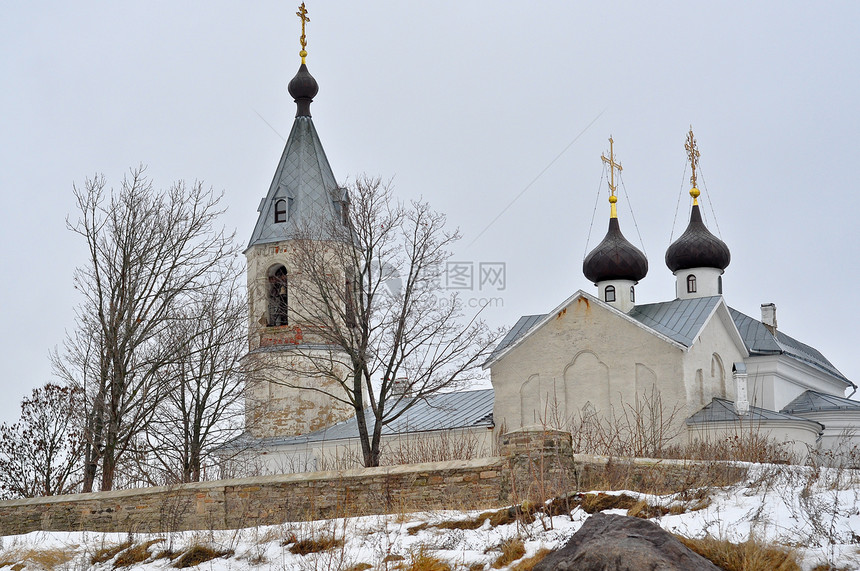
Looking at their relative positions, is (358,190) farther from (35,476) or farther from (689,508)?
(689,508)

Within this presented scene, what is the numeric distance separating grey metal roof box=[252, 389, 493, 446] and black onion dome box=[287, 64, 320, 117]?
9.59 metres

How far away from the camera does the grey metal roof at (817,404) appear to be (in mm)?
28406

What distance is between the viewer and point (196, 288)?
2161 centimetres

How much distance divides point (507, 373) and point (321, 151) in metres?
9.51

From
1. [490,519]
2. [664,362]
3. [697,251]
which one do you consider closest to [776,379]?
[697,251]

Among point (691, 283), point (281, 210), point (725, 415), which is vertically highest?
point (281, 210)

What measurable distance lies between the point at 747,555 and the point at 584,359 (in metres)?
17.7

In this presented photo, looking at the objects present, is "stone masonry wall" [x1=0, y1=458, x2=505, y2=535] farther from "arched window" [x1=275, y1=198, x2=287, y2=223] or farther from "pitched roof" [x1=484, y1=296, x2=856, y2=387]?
"arched window" [x1=275, y1=198, x2=287, y2=223]

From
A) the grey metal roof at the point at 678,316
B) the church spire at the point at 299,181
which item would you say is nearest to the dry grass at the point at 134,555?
the grey metal roof at the point at 678,316

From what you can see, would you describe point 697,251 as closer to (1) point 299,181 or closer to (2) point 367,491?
(1) point 299,181

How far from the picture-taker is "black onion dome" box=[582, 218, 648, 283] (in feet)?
91.9

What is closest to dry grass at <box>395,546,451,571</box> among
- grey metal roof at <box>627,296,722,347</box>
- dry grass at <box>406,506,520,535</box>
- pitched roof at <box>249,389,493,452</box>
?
dry grass at <box>406,506,520,535</box>

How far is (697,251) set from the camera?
29812 mm

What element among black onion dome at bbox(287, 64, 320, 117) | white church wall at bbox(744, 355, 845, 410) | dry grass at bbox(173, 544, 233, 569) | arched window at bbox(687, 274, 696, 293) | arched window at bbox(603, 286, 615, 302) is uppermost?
black onion dome at bbox(287, 64, 320, 117)
